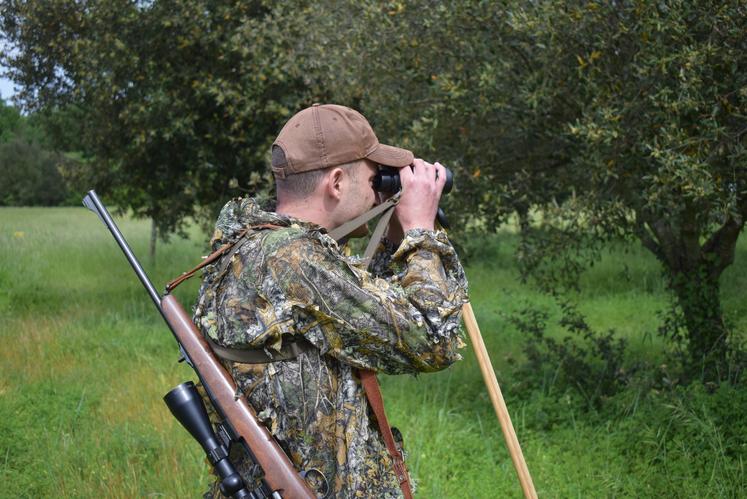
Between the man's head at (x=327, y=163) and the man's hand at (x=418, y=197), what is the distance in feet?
0.15

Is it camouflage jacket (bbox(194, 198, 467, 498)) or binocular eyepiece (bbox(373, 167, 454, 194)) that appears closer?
camouflage jacket (bbox(194, 198, 467, 498))

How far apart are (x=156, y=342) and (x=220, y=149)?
3425mm

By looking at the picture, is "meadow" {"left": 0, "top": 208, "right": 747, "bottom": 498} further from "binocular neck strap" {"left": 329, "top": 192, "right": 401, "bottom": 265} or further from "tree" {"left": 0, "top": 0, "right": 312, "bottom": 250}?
"binocular neck strap" {"left": 329, "top": 192, "right": 401, "bottom": 265}

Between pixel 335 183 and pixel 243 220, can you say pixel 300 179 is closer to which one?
pixel 335 183

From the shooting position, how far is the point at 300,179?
254 cm

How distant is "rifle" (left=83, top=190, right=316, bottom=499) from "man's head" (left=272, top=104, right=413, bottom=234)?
458 millimetres

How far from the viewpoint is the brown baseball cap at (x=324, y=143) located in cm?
249

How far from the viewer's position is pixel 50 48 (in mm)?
11773

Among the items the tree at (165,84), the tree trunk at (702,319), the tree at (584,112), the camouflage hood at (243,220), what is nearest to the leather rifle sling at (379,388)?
the camouflage hood at (243,220)

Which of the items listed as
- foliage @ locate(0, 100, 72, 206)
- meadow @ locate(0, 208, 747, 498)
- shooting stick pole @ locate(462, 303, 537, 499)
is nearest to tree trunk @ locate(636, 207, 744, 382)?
meadow @ locate(0, 208, 747, 498)

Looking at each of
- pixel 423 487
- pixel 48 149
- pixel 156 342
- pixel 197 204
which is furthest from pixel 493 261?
pixel 423 487

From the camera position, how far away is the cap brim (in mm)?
2562

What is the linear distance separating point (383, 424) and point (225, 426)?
447mm

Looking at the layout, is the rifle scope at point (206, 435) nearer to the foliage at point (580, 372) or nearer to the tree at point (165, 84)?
the foliage at point (580, 372)
